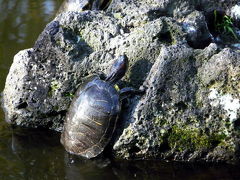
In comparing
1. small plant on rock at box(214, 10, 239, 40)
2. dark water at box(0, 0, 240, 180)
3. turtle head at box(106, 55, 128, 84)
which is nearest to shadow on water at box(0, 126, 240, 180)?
dark water at box(0, 0, 240, 180)

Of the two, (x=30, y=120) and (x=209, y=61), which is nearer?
(x=209, y=61)

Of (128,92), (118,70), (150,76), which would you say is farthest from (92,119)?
(150,76)

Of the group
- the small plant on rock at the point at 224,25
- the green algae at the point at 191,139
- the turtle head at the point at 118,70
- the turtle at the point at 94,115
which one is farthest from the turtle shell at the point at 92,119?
the small plant on rock at the point at 224,25

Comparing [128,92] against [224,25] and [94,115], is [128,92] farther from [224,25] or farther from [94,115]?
[224,25]

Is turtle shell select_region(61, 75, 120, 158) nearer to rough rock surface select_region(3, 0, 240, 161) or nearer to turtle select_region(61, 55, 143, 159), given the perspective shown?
turtle select_region(61, 55, 143, 159)

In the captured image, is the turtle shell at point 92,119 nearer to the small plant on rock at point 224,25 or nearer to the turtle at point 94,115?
the turtle at point 94,115

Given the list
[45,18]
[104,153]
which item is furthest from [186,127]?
[45,18]

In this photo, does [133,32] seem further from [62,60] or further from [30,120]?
[30,120]
